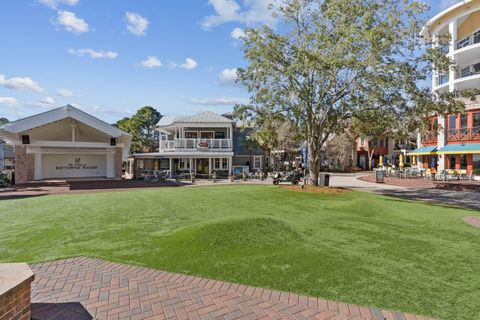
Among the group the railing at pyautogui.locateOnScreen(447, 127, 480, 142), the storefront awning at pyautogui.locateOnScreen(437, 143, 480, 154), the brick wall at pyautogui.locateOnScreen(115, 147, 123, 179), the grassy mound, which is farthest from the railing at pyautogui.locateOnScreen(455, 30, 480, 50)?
the brick wall at pyautogui.locateOnScreen(115, 147, 123, 179)

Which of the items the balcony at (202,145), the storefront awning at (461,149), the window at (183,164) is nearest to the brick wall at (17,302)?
the balcony at (202,145)

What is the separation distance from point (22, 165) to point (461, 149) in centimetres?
3505

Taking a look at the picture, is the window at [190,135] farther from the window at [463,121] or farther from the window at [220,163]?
the window at [463,121]

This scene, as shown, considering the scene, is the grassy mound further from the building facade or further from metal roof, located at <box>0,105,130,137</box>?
the building facade

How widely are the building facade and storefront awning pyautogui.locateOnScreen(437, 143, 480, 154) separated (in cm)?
2770

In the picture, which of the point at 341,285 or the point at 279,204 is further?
the point at 279,204

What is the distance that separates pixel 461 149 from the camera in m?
26.6

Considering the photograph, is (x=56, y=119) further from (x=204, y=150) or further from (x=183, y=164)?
(x=183, y=164)

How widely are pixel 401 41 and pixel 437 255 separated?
36.6 feet

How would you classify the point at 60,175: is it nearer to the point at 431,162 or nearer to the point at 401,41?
the point at 401,41

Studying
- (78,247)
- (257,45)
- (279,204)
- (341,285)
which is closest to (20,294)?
(78,247)

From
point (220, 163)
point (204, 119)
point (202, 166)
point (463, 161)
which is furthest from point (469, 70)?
point (202, 166)

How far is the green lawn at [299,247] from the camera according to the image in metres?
4.58

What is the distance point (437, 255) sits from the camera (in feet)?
20.1
